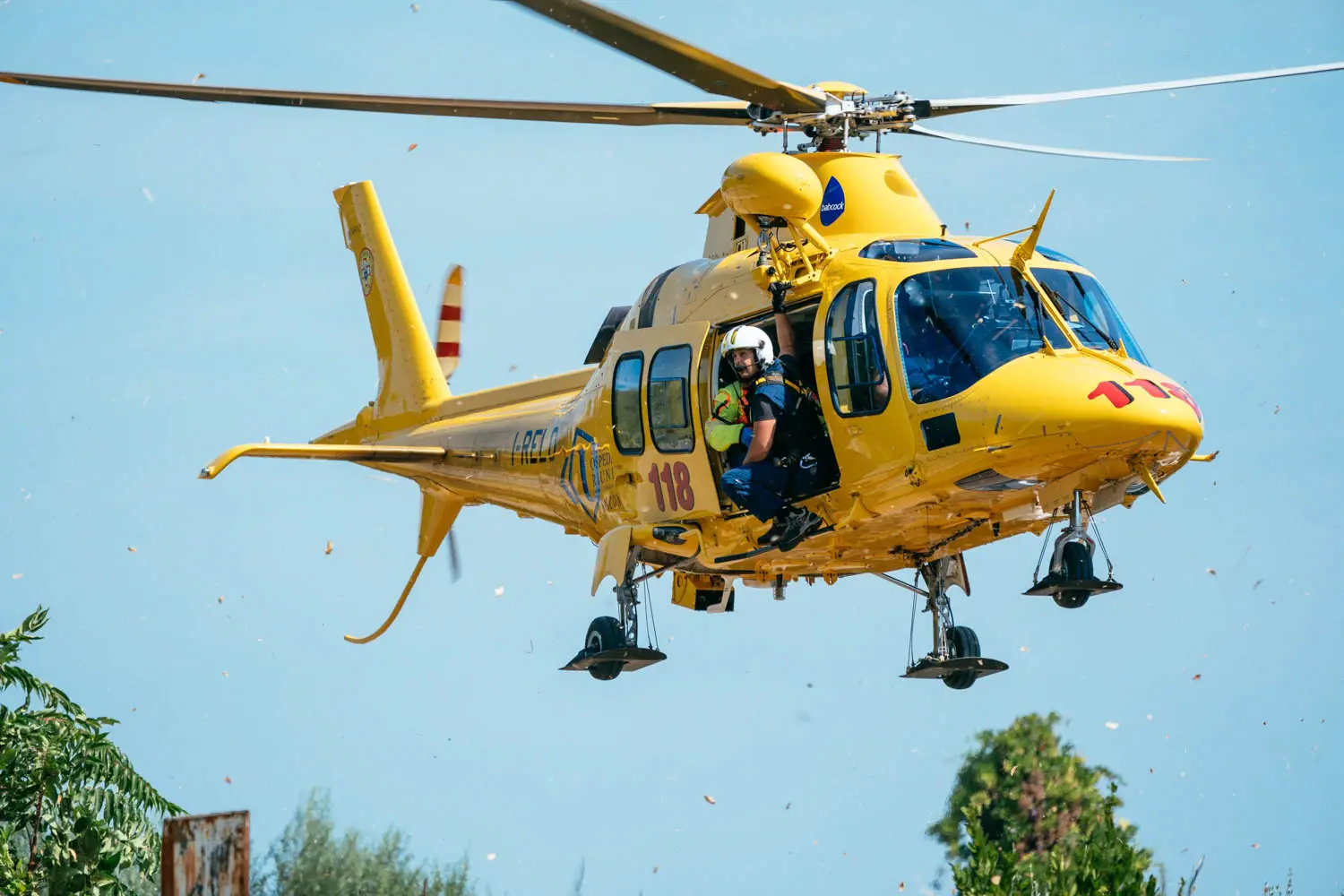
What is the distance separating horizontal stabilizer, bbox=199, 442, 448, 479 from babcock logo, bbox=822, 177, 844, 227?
571cm

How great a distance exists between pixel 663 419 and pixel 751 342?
57.8 inches

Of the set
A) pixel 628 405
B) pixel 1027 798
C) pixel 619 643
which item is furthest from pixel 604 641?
pixel 1027 798

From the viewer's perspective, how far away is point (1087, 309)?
16.0 metres

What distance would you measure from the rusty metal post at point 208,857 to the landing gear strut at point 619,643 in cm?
701

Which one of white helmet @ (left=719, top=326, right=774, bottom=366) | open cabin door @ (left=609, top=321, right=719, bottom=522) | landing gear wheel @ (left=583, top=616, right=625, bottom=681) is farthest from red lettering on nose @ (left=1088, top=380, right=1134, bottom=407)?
landing gear wheel @ (left=583, top=616, right=625, bottom=681)

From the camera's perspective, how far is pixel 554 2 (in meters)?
13.7

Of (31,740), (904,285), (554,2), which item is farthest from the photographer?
(31,740)

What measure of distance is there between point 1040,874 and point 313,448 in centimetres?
961

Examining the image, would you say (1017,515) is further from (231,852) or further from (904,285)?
(231,852)

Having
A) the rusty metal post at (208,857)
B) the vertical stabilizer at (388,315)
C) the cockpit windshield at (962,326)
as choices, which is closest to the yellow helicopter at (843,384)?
the cockpit windshield at (962,326)

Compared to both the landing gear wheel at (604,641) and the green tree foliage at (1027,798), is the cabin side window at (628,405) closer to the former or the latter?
the landing gear wheel at (604,641)

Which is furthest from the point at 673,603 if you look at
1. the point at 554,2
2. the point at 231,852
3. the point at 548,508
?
the point at 231,852

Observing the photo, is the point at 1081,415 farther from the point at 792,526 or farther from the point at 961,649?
the point at 961,649

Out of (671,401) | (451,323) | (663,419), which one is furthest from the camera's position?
(451,323)
